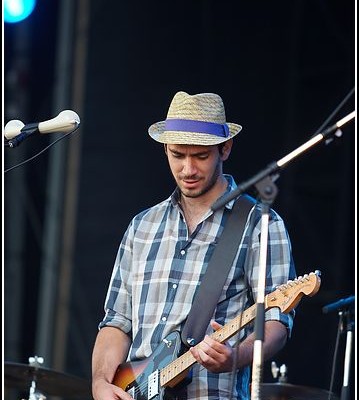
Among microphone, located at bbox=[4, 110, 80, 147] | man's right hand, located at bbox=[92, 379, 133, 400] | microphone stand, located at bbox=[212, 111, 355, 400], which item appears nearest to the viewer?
microphone stand, located at bbox=[212, 111, 355, 400]

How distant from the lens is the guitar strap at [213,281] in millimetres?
5008

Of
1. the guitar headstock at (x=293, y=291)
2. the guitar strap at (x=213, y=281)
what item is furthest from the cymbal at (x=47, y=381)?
the guitar headstock at (x=293, y=291)

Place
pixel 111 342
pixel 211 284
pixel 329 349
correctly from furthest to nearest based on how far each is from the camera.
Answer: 1. pixel 329 349
2. pixel 111 342
3. pixel 211 284

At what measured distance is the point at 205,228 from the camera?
5312 mm

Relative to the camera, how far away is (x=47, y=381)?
6.27 metres

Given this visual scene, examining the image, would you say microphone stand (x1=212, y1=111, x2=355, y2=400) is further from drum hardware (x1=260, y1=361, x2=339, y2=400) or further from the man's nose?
drum hardware (x1=260, y1=361, x2=339, y2=400)

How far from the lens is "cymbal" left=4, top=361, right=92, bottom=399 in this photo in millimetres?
6094

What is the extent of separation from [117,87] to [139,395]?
425 cm

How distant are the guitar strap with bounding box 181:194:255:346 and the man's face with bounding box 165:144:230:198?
0.66 ft

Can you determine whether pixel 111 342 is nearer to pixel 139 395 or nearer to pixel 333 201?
pixel 139 395

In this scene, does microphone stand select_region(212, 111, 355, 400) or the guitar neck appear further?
the guitar neck

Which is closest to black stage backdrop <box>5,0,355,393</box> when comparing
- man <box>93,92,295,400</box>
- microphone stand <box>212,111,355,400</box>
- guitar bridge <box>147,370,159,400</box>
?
man <box>93,92,295,400</box>

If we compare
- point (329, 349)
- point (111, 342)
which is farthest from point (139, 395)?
point (329, 349)

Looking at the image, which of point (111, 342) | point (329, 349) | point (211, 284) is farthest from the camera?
point (329, 349)
